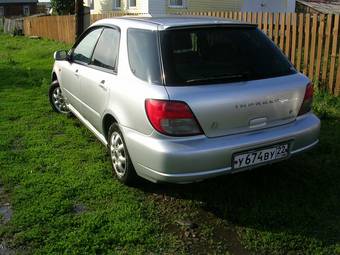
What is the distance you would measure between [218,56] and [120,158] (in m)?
1.40

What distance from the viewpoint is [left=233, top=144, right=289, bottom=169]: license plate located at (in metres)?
3.76

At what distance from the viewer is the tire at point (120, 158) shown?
4.27 meters

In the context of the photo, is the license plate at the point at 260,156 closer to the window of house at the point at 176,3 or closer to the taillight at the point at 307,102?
the taillight at the point at 307,102

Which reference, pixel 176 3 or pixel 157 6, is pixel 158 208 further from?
pixel 176 3

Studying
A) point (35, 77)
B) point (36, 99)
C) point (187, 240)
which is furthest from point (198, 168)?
point (35, 77)

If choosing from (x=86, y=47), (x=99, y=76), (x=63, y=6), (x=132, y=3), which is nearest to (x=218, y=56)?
(x=99, y=76)

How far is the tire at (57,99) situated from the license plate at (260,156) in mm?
4174

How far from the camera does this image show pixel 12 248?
3473mm

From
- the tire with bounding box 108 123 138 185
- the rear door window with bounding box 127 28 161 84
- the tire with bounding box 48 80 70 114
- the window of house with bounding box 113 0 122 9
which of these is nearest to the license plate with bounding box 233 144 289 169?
the rear door window with bounding box 127 28 161 84

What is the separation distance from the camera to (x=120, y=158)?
14.6 feet

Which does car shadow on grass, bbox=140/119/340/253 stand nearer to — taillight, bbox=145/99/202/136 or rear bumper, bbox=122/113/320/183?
rear bumper, bbox=122/113/320/183

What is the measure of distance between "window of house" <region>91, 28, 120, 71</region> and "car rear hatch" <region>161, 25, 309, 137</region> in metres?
0.83

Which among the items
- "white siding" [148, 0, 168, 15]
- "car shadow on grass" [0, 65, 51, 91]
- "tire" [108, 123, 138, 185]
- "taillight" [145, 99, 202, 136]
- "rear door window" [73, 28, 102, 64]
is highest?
"white siding" [148, 0, 168, 15]

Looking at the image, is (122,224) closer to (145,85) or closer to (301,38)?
(145,85)
